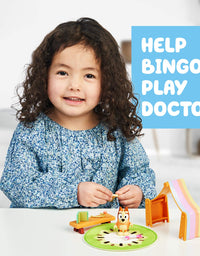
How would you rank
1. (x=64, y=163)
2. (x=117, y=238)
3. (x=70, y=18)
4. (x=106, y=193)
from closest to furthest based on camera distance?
(x=117, y=238), (x=106, y=193), (x=64, y=163), (x=70, y=18)

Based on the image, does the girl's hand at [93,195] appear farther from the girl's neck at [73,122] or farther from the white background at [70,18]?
the white background at [70,18]

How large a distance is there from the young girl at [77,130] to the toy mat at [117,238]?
24cm

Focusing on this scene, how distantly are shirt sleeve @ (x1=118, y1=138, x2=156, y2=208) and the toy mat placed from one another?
348 mm

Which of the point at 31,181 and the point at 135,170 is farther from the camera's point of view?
the point at 135,170

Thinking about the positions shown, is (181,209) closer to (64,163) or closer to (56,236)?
(56,236)

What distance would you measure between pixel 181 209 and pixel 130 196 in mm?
321

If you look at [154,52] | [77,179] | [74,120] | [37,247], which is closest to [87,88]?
[74,120]

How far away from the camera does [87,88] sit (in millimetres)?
995

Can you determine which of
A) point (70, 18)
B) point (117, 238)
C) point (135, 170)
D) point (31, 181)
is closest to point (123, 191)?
point (135, 170)

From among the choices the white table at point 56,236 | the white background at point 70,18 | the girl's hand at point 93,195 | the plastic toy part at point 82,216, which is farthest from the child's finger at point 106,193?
the white background at point 70,18

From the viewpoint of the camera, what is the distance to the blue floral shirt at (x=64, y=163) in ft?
3.02

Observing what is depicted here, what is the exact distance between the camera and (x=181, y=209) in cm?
63

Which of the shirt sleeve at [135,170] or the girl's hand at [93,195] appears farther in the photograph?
the shirt sleeve at [135,170]

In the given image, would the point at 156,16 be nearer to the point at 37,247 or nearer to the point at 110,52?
the point at 110,52
